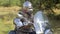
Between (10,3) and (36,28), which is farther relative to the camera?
(10,3)

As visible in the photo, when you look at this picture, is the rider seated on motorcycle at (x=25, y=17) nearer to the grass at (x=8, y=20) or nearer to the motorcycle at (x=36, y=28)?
the motorcycle at (x=36, y=28)

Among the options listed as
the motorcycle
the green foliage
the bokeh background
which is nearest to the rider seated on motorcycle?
the motorcycle

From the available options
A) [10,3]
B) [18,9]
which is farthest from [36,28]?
[10,3]

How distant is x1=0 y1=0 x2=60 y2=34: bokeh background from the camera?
148 cm

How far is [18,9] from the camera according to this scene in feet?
4.84

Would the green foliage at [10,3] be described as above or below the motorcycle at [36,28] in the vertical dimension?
above

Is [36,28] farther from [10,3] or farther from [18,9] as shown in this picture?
[10,3]

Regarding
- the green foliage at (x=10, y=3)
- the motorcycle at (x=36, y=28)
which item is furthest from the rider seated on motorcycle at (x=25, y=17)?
the green foliage at (x=10, y=3)

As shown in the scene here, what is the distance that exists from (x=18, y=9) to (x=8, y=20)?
0.42 feet

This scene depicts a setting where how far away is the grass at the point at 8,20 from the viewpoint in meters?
1.47

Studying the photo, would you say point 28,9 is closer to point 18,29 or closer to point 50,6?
point 18,29

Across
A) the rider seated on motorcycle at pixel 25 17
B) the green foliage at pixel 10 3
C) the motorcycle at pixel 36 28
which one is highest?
the green foliage at pixel 10 3

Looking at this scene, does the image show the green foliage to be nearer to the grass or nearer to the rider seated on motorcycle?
the grass

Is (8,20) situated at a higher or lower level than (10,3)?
lower
